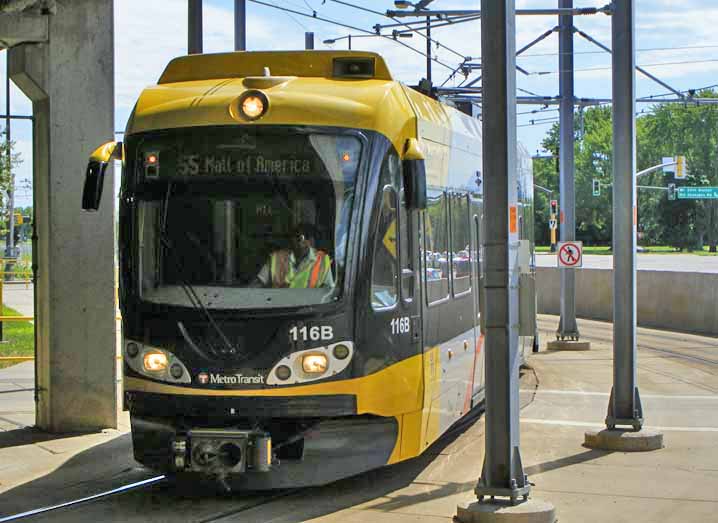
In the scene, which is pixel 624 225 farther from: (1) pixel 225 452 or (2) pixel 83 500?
(2) pixel 83 500

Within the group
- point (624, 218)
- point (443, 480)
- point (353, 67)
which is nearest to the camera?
point (353, 67)

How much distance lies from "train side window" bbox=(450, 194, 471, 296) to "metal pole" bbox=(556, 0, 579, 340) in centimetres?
1120

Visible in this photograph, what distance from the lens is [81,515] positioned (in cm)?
877

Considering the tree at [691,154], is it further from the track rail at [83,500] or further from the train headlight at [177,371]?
the train headlight at [177,371]

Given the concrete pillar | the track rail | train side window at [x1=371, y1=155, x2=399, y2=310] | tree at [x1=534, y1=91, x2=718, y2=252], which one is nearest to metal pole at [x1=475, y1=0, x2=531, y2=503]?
train side window at [x1=371, y1=155, x2=399, y2=310]

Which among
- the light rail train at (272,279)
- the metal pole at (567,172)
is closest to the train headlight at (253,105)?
the light rail train at (272,279)

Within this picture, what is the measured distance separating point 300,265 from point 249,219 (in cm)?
51

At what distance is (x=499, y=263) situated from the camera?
8.50m

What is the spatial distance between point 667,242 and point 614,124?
308ft

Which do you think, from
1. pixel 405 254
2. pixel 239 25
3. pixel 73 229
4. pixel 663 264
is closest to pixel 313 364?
pixel 405 254

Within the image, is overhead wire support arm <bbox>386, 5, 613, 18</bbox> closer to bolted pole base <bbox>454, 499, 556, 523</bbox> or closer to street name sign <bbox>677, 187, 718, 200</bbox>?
bolted pole base <bbox>454, 499, 556, 523</bbox>

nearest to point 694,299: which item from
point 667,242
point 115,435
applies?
point 115,435

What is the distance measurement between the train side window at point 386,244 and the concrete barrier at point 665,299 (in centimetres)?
1777

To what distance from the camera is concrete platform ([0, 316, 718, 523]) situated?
880 cm
